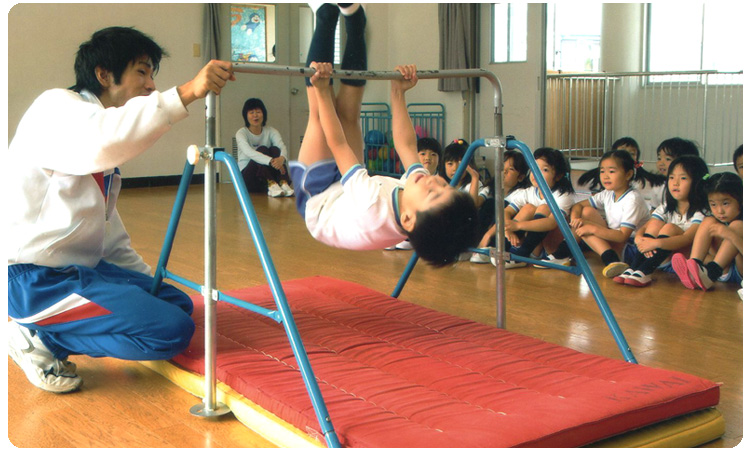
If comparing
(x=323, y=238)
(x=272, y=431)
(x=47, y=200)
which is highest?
(x=47, y=200)

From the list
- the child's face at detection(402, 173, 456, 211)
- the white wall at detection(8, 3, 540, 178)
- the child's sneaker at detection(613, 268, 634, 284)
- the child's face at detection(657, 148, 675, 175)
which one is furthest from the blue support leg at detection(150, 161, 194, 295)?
the white wall at detection(8, 3, 540, 178)

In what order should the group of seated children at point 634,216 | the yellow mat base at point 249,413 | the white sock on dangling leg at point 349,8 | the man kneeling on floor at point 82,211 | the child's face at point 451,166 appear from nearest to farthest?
the yellow mat base at point 249,413 → the man kneeling on floor at point 82,211 → the white sock on dangling leg at point 349,8 → the group of seated children at point 634,216 → the child's face at point 451,166

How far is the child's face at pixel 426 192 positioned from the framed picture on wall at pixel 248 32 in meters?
6.85

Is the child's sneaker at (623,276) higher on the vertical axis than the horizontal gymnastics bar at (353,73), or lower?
lower

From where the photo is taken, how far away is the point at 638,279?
12.0 feet

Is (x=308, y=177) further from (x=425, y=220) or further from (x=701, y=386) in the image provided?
(x=701, y=386)

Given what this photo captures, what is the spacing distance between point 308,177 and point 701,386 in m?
1.36

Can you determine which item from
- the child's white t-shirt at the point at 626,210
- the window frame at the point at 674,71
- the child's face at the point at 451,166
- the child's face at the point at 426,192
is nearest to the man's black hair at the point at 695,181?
the child's white t-shirt at the point at 626,210

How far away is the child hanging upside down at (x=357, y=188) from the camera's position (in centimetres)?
216

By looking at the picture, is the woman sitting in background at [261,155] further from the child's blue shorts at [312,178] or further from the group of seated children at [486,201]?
the child's blue shorts at [312,178]

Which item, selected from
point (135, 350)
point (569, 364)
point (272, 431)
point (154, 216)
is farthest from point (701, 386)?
point (154, 216)

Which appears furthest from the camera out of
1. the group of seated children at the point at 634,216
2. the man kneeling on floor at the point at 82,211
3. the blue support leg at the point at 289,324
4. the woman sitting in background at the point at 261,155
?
the woman sitting in background at the point at 261,155

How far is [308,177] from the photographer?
8.29 feet

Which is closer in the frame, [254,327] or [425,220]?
[425,220]
